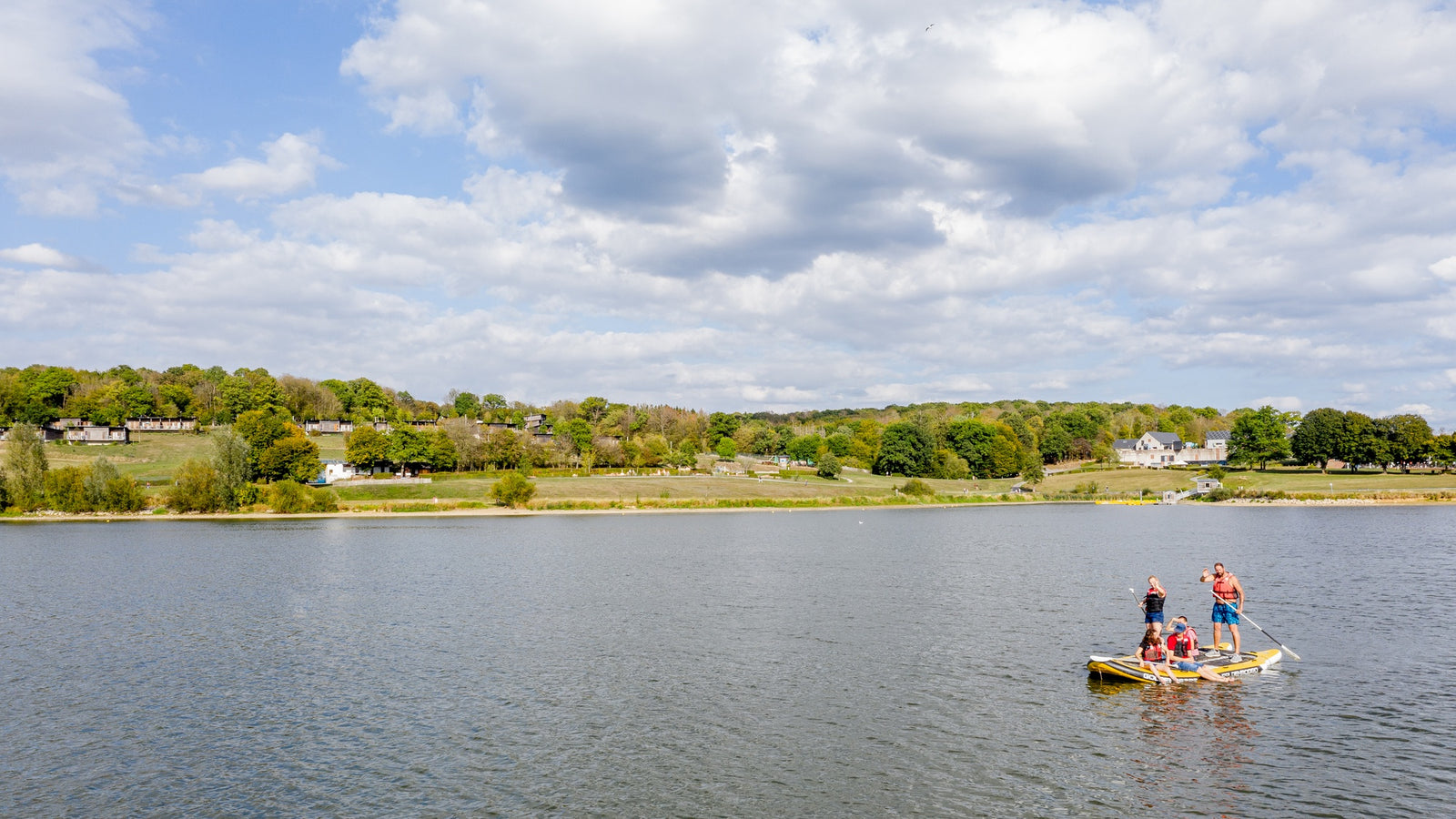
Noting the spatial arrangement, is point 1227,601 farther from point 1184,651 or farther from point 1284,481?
point 1284,481

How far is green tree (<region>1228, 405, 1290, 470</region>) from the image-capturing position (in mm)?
187000

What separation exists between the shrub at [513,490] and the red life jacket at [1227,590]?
11706 centimetres

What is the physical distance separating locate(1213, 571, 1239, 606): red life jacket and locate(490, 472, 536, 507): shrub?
4608 inches

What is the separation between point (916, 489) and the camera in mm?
170250

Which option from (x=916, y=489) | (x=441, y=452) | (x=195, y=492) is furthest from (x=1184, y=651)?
(x=441, y=452)

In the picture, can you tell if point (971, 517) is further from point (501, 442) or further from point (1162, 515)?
point (501, 442)

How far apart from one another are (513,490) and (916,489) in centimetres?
7902

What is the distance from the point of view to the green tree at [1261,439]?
18700 centimetres

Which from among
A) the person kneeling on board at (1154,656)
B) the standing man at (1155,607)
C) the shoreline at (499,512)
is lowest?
the shoreline at (499,512)

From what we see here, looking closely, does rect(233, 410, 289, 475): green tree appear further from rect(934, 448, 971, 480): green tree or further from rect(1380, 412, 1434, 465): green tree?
rect(1380, 412, 1434, 465): green tree

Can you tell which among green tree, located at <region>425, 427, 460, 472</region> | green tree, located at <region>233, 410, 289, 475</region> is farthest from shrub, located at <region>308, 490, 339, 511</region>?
green tree, located at <region>425, 427, 460, 472</region>

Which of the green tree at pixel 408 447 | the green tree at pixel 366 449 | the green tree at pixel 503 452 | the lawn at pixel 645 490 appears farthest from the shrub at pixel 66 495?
the green tree at pixel 503 452

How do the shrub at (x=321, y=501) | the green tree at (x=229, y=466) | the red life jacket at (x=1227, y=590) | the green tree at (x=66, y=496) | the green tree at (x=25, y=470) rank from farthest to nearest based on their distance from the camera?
the shrub at (x=321, y=501)
the green tree at (x=229, y=466)
the green tree at (x=25, y=470)
the green tree at (x=66, y=496)
the red life jacket at (x=1227, y=590)

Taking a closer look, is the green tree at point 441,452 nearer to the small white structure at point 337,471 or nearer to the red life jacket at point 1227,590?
the small white structure at point 337,471
